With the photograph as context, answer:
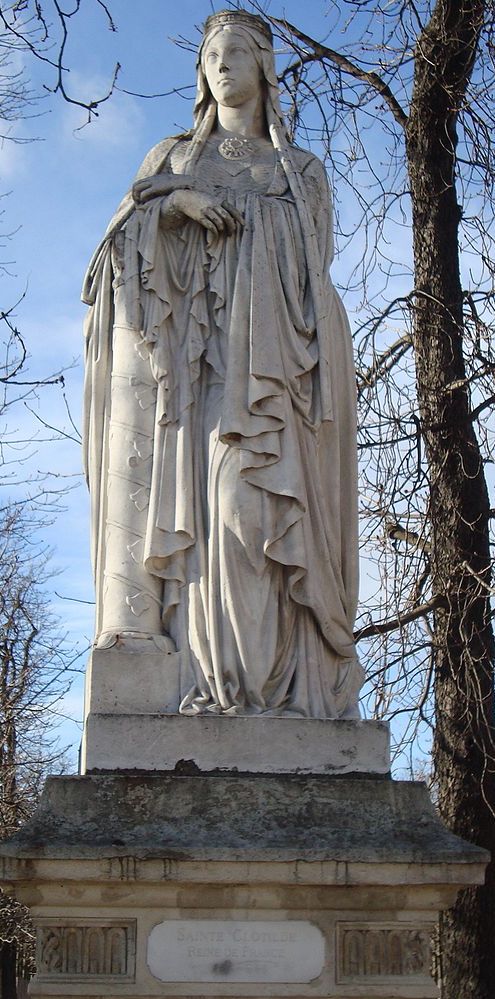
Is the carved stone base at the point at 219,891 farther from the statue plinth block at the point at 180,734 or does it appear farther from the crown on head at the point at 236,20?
the crown on head at the point at 236,20

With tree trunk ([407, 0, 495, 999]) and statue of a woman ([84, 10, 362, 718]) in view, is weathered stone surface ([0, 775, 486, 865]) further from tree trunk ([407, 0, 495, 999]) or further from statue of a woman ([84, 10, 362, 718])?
tree trunk ([407, 0, 495, 999])

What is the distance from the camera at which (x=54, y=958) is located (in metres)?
5.57

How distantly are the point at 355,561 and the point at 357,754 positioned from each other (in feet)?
2.95

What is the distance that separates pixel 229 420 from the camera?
20.8 ft

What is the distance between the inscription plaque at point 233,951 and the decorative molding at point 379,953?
0.31ft

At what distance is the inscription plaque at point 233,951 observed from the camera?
5594mm

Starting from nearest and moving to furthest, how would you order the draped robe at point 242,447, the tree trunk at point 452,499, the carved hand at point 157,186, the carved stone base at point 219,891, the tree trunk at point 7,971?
the carved stone base at point 219,891 → the draped robe at point 242,447 → the carved hand at point 157,186 → the tree trunk at point 452,499 → the tree trunk at point 7,971

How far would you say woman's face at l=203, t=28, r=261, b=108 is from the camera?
7078 mm

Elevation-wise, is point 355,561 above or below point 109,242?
below

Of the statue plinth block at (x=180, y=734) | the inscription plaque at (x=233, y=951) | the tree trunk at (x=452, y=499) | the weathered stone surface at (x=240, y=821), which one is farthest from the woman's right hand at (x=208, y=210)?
the tree trunk at (x=452, y=499)

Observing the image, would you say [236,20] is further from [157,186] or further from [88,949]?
[88,949]

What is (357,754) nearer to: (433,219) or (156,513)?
(156,513)

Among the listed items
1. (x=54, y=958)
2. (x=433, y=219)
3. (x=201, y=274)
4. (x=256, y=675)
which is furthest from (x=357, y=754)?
(x=433, y=219)

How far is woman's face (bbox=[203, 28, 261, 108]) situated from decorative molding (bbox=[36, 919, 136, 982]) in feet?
11.9
